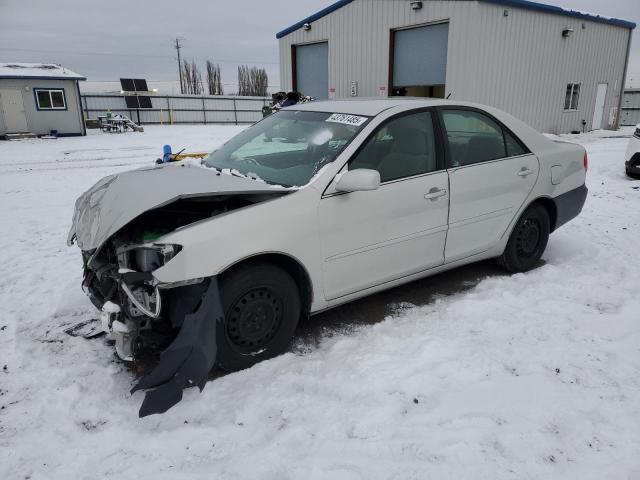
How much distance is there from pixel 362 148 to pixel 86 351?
7.65ft

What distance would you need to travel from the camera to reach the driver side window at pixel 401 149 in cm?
335

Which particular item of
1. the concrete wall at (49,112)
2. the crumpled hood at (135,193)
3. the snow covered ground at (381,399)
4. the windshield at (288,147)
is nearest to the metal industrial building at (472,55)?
the concrete wall at (49,112)

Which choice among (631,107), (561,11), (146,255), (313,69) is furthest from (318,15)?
(631,107)

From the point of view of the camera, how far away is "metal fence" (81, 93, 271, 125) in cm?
3044

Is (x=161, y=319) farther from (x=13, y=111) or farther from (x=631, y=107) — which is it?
(x=631, y=107)

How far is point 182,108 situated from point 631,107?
94.7 ft

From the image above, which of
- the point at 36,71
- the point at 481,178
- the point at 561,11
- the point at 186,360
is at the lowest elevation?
the point at 186,360

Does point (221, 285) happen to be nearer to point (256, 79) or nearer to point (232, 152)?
point (232, 152)

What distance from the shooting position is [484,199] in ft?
12.9

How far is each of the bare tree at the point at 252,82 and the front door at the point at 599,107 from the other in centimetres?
3721

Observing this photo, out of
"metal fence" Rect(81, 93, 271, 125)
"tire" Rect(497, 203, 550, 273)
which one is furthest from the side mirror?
"metal fence" Rect(81, 93, 271, 125)

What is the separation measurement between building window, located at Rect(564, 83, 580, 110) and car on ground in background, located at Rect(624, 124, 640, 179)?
11562 millimetres

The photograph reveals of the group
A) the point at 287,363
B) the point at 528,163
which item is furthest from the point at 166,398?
the point at 528,163

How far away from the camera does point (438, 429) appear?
240 cm
